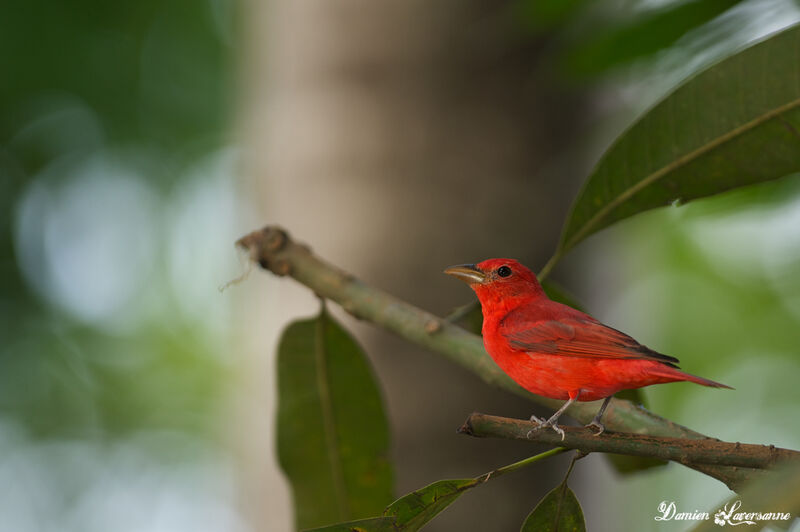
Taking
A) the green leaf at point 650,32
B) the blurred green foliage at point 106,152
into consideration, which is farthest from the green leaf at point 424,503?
the blurred green foliage at point 106,152

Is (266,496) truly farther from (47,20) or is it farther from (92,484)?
(92,484)

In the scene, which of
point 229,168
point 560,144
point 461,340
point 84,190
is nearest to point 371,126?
point 560,144

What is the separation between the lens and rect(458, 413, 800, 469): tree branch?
2.79ft

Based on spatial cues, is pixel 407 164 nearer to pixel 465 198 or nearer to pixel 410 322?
pixel 465 198

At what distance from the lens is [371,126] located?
2.84 m

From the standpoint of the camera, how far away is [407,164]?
2.80 meters

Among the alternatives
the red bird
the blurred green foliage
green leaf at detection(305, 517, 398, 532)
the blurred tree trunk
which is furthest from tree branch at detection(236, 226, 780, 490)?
the blurred green foliage

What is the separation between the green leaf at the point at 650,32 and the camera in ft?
6.00

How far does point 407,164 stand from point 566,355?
1.73 m

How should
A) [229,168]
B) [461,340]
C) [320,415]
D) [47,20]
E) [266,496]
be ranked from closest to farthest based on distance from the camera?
1. [461,340]
2. [320,415]
3. [266,496]
4. [47,20]
5. [229,168]

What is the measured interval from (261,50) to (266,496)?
1997 mm

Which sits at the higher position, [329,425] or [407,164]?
[407,164]

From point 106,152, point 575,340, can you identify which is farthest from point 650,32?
point 106,152
